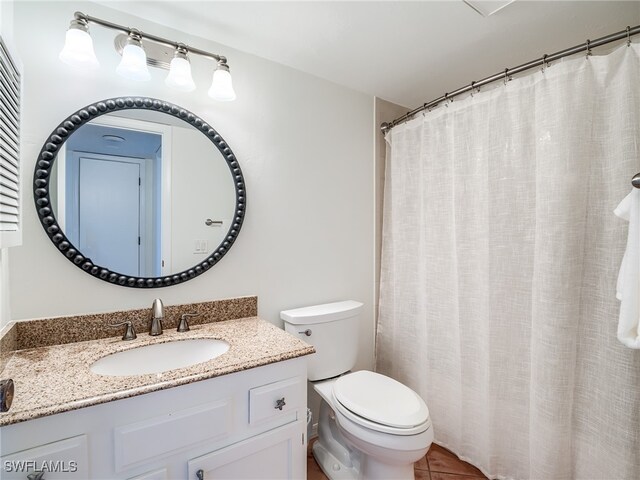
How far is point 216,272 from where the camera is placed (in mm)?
1517

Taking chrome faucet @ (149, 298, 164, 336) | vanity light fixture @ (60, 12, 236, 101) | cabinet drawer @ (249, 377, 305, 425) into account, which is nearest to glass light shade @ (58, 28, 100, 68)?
vanity light fixture @ (60, 12, 236, 101)

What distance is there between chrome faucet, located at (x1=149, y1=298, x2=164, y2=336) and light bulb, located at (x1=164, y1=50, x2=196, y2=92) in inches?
37.3

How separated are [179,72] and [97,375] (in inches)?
47.4

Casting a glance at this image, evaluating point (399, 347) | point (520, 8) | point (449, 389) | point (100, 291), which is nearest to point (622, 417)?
point (449, 389)

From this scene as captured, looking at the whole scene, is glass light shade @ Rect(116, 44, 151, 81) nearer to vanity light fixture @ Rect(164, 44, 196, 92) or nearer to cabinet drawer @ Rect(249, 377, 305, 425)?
vanity light fixture @ Rect(164, 44, 196, 92)

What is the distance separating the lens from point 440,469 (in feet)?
5.33

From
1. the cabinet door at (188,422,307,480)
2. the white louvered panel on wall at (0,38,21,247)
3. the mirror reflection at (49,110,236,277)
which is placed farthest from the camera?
the mirror reflection at (49,110,236,277)

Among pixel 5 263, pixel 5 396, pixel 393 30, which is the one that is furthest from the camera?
pixel 393 30

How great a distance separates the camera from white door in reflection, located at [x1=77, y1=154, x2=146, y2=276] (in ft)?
4.02

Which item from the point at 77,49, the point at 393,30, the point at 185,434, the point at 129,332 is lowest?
the point at 185,434

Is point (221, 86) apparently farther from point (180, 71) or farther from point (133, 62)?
point (133, 62)

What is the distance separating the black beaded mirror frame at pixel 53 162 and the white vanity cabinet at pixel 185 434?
1.95 ft

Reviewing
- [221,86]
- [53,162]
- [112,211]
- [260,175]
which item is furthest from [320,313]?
[53,162]

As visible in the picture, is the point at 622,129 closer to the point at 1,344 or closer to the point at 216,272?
the point at 216,272
